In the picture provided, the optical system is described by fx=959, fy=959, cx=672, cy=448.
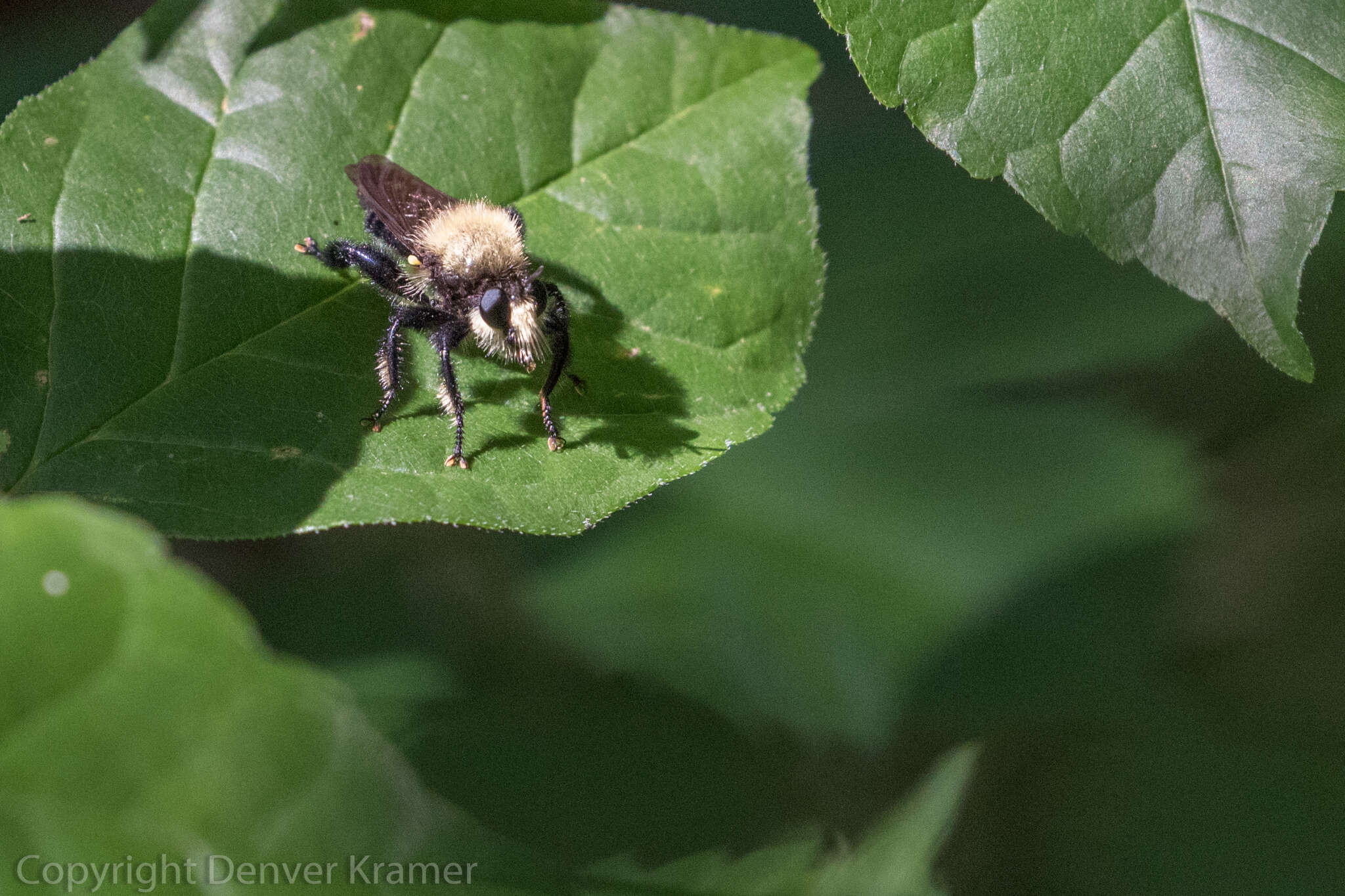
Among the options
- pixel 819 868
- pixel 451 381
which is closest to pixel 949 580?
pixel 819 868

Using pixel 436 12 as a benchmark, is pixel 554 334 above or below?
below

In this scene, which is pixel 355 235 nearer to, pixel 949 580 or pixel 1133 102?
pixel 1133 102

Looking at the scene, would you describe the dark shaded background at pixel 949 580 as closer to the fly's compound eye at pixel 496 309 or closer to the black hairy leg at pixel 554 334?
the black hairy leg at pixel 554 334

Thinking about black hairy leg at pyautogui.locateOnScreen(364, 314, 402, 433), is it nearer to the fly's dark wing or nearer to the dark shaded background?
the fly's dark wing

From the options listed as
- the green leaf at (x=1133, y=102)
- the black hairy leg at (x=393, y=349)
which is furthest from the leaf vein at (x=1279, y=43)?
the black hairy leg at (x=393, y=349)

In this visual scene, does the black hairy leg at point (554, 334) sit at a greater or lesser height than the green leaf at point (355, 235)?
lesser

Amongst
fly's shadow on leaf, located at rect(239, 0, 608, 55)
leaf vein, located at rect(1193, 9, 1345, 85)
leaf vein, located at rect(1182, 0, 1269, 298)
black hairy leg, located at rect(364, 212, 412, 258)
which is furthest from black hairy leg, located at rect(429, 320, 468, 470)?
leaf vein, located at rect(1193, 9, 1345, 85)
